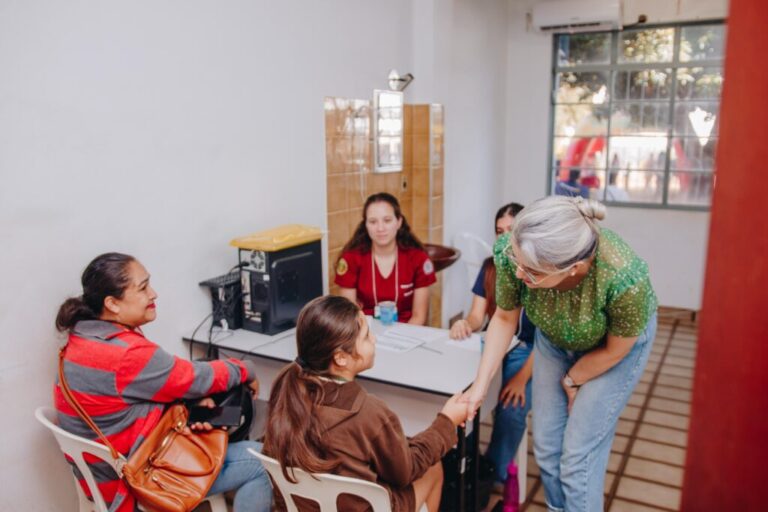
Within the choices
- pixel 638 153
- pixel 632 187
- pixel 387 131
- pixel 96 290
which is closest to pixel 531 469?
pixel 96 290

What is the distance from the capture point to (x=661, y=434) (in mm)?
3367

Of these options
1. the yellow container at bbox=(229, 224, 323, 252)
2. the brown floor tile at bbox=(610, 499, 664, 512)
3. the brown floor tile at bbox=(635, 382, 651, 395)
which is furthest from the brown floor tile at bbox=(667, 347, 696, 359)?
the yellow container at bbox=(229, 224, 323, 252)

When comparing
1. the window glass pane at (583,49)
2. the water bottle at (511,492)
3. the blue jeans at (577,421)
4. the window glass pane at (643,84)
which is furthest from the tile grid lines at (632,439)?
the window glass pane at (583,49)

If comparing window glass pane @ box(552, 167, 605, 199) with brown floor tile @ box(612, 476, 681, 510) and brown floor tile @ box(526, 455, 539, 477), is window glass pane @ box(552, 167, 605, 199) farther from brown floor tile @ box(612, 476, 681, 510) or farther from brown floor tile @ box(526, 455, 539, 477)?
brown floor tile @ box(612, 476, 681, 510)

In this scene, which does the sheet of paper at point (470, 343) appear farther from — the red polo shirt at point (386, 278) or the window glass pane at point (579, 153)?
the window glass pane at point (579, 153)

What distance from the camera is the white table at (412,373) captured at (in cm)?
220

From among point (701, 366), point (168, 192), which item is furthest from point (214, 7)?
point (701, 366)

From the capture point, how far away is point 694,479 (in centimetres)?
45

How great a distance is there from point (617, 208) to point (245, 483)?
4.44m

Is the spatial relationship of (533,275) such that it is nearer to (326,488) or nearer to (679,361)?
(326,488)

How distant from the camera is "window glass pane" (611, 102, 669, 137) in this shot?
17.6 feet

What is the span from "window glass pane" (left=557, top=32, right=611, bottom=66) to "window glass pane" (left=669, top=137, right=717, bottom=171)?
95 cm

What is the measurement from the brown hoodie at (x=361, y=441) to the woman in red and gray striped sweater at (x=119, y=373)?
1.90ft

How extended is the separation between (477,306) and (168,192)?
1420 mm
